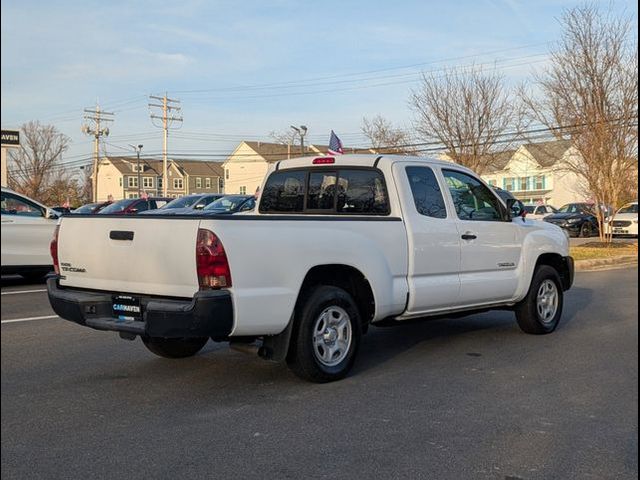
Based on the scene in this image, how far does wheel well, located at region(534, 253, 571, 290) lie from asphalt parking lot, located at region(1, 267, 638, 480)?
94cm

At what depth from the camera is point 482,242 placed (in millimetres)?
6715

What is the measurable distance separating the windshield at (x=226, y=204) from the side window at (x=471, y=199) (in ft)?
42.9

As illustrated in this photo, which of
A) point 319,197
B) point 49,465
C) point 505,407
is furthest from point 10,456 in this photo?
point 319,197

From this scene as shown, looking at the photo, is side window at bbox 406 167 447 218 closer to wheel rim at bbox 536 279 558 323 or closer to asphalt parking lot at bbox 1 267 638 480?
asphalt parking lot at bbox 1 267 638 480

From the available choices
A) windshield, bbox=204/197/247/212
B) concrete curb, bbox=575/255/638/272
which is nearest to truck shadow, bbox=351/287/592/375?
concrete curb, bbox=575/255/638/272

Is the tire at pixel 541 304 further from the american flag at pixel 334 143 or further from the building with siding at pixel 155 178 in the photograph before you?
the building with siding at pixel 155 178

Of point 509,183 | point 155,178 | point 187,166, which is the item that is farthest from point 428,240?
point 155,178

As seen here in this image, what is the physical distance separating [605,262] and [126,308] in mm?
14759

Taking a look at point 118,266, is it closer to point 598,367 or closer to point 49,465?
point 49,465

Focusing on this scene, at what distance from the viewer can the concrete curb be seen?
16.1 m

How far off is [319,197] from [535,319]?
2833mm

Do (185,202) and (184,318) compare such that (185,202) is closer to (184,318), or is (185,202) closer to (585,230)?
(184,318)

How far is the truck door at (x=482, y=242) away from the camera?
656 centimetres

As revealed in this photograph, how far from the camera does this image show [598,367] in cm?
604
